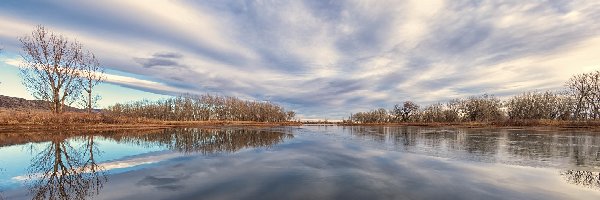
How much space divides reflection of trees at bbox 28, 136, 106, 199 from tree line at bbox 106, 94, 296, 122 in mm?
132856

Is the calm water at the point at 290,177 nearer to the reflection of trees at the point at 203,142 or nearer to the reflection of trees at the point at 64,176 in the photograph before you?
the reflection of trees at the point at 64,176

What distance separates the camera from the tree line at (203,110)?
146375 millimetres

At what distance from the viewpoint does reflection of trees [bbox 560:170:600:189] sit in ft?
31.8

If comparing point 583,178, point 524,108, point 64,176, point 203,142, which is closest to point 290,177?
point 64,176

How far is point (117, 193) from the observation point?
7945 millimetres

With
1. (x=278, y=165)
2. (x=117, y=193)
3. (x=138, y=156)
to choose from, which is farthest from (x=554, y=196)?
(x=138, y=156)

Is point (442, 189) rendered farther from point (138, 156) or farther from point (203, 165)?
point (138, 156)

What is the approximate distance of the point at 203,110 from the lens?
148750 mm

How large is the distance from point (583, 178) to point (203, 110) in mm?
149452

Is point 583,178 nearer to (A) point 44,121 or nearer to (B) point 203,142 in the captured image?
(B) point 203,142

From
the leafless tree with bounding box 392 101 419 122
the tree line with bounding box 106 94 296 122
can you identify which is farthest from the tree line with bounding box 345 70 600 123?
the tree line with bounding box 106 94 296 122

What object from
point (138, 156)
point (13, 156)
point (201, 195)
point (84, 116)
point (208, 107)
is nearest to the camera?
point (201, 195)

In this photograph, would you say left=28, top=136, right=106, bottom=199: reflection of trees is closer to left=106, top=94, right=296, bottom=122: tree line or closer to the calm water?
the calm water

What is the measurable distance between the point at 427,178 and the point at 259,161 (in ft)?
24.2
